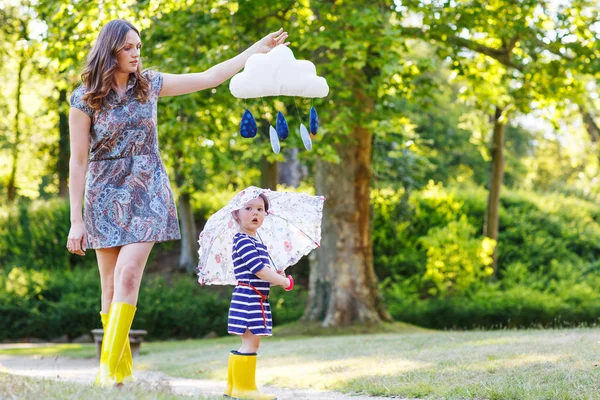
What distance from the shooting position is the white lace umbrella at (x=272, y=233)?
5641 mm

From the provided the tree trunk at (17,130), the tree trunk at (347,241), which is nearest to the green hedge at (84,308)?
the tree trunk at (347,241)

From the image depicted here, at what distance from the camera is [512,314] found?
53.2ft

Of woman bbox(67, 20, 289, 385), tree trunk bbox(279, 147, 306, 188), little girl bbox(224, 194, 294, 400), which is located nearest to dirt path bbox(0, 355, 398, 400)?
little girl bbox(224, 194, 294, 400)

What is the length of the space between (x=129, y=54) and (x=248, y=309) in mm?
1713

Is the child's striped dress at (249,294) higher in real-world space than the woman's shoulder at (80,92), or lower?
lower

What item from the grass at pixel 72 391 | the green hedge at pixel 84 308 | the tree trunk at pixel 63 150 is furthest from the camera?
the tree trunk at pixel 63 150

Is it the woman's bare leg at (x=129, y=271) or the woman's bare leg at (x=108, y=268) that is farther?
the woman's bare leg at (x=108, y=268)

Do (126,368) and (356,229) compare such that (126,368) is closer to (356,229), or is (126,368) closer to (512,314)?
(356,229)

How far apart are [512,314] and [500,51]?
17.1 feet

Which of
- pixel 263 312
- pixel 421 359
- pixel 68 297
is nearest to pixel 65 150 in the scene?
pixel 68 297

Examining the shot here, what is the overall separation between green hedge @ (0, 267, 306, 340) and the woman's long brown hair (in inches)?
484

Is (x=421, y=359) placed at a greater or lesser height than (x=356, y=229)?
lesser

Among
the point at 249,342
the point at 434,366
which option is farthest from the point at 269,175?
the point at 249,342

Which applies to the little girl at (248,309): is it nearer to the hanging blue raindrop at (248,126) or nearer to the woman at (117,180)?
the woman at (117,180)
